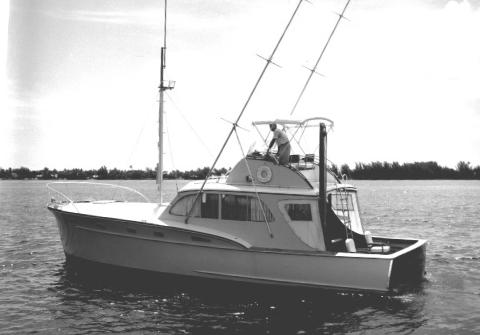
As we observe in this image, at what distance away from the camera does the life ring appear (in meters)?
13.1

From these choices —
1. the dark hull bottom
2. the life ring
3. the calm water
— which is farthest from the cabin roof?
the calm water

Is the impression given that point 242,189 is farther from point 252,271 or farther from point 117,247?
point 117,247

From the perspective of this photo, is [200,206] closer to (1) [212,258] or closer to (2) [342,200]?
(1) [212,258]

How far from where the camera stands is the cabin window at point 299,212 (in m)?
12.7

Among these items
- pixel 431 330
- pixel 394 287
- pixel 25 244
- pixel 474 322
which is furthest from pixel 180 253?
pixel 25 244

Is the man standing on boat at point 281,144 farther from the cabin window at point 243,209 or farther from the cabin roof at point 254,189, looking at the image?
the cabin window at point 243,209

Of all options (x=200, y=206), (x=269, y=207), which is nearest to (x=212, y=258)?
(x=200, y=206)

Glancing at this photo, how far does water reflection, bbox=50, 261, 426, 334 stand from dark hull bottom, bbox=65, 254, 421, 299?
3 cm

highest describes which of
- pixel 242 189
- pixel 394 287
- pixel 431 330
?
pixel 242 189

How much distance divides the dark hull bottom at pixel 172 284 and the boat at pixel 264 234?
13 cm

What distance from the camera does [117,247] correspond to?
1388cm

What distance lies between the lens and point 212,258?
12.8 m

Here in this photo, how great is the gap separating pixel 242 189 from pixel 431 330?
5676 millimetres

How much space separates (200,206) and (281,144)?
9.26ft
